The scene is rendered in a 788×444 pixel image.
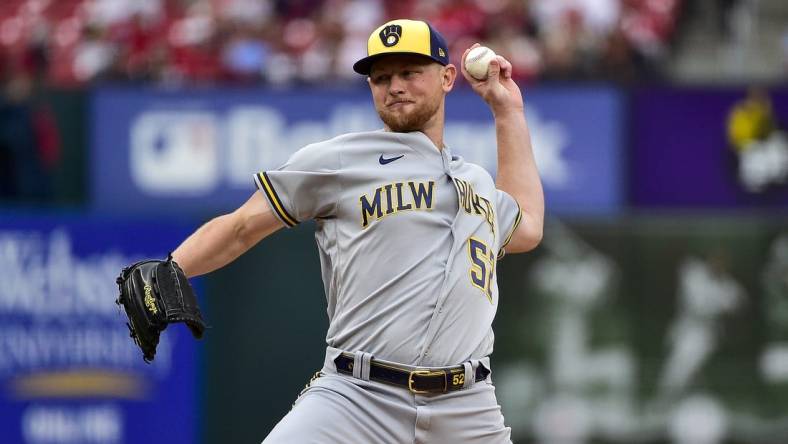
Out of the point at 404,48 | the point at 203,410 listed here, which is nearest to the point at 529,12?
the point at 203,410

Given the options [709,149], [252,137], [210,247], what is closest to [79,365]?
[252,137]

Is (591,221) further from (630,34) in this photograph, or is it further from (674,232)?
(630,34)

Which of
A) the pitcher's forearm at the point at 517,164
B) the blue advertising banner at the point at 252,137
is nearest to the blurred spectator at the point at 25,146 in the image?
the blue advertising banner at the point at 252,137

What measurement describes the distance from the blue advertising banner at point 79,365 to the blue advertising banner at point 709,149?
5.02 meters

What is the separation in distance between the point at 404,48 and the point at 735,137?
824 centimetres

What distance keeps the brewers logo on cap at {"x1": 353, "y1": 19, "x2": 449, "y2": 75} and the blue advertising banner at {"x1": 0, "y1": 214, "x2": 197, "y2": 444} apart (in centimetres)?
431

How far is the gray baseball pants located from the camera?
3.90m

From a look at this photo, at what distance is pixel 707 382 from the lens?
26.8 feet

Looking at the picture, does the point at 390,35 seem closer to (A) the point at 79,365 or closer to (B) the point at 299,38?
(A) the point at 79,365

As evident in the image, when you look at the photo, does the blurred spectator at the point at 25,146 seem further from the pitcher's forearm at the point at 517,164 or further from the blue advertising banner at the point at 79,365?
the pitcher's forearm at the point at 517,164

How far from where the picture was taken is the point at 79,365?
26.7 feet

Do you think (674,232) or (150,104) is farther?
(150,104)

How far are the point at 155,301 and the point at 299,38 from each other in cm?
962

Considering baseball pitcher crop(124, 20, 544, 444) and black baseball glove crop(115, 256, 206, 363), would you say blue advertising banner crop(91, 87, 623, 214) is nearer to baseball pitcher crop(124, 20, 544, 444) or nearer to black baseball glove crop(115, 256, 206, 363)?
baseball pitcher crop(124, 20, 544, 444)
